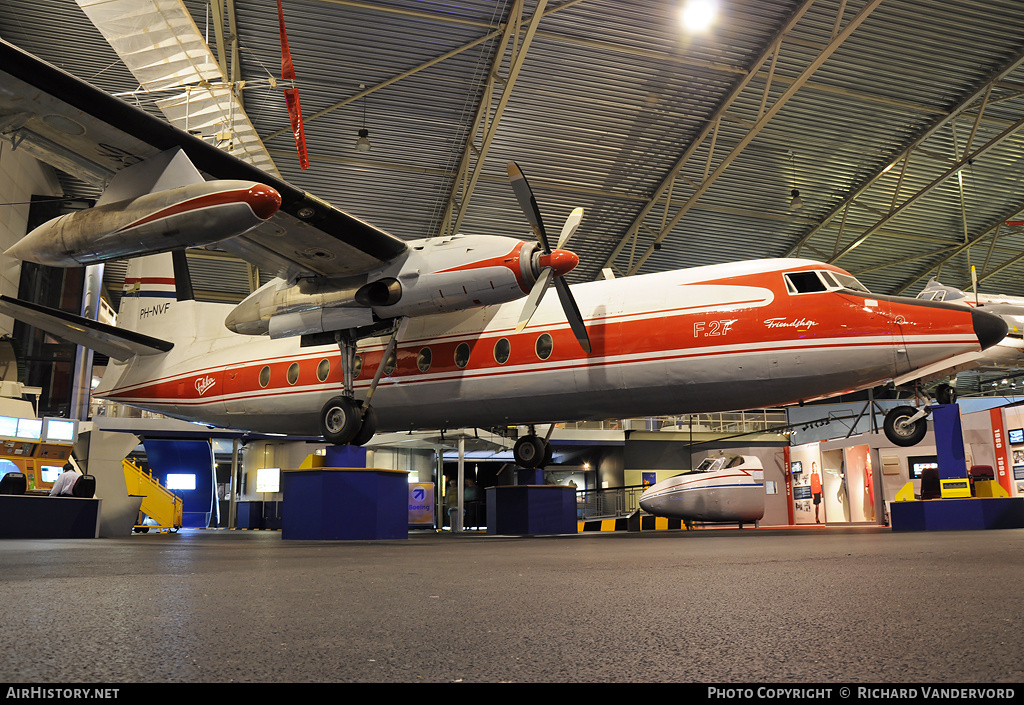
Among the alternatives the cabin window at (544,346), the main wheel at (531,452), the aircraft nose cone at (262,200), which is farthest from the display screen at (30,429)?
the aircraft nose cone at (262,200)

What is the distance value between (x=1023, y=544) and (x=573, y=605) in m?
5.42

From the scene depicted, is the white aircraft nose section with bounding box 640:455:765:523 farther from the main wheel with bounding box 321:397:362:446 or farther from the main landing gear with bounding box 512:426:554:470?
the main wheel with bounding box 321:397:362:446

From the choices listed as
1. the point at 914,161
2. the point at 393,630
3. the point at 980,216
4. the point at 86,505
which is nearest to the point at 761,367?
the point at 393,630

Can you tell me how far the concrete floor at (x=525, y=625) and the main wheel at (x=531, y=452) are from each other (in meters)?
11.2

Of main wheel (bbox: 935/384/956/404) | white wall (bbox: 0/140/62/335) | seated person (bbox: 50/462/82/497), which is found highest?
white wall (bbox: 0/140/62/335)

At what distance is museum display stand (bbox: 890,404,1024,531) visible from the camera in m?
11.3

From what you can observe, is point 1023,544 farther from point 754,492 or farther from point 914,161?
point 914,161

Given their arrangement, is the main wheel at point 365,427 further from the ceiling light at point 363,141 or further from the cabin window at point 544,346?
the ceiling light at point 363,141

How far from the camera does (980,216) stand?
27.9 metres

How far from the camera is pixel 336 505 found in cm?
1216

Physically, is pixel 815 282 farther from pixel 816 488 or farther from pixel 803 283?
pixel 816 488

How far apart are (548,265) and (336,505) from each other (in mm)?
5591

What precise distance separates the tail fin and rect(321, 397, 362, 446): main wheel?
5.97 metres

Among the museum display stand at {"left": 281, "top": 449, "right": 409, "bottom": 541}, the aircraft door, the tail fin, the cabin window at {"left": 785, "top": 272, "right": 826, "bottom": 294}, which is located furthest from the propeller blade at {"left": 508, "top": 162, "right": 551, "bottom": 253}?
the tail fin
